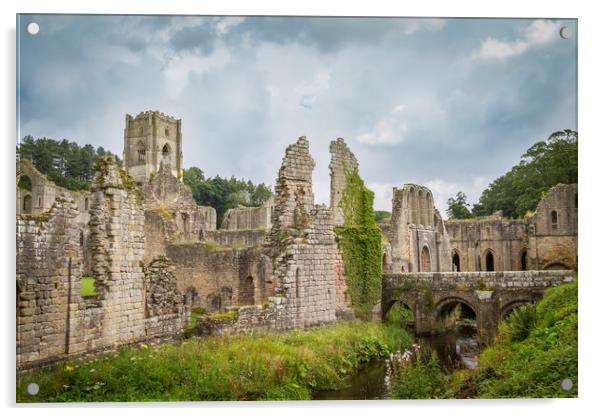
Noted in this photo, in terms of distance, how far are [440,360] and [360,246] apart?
13.3ft

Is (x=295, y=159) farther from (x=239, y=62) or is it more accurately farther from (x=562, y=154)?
(x=562, y=154)

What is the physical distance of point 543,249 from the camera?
93.3 ft

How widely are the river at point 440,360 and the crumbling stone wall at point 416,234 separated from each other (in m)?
7.89

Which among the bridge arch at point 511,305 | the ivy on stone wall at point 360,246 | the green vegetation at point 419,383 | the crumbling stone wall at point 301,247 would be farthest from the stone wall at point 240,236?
the green vegetation at point 419,383

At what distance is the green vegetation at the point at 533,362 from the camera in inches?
423

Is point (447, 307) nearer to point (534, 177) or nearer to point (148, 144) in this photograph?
point (534, 177)

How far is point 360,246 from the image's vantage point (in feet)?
60.8

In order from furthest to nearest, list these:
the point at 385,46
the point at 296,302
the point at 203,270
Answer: the point at 203,270 → the point at 296,302 → the point at 385,46

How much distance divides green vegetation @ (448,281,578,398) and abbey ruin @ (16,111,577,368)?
5.66ft

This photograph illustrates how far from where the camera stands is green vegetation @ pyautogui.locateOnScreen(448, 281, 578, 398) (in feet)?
35.2

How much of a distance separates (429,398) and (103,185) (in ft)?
24.0

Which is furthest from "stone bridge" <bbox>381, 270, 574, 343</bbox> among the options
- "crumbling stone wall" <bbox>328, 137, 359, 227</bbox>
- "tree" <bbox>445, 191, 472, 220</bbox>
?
"tree" <bbox>445, 191, 472, 220</bbox>

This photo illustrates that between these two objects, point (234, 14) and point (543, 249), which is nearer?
point (234, 14)
